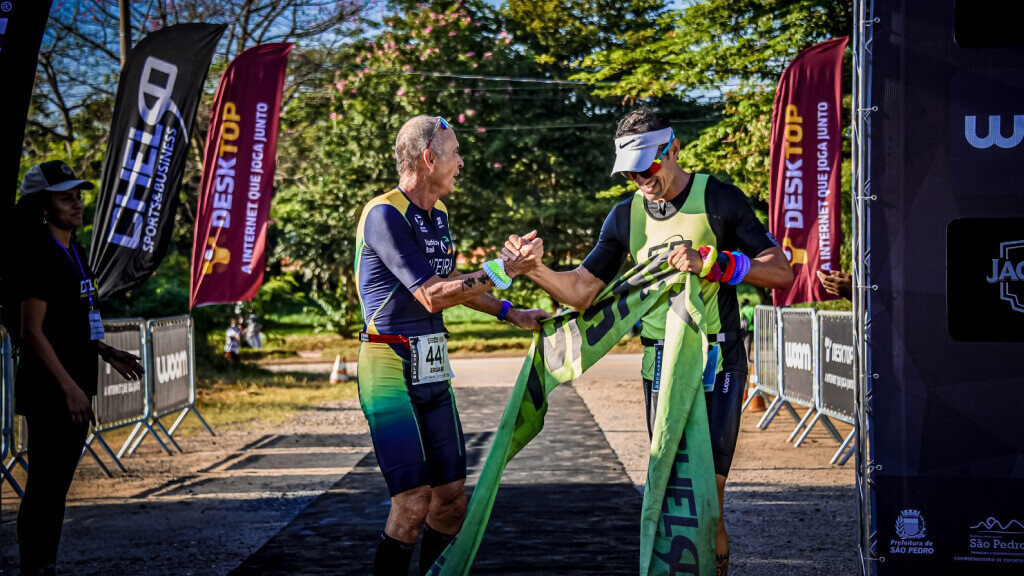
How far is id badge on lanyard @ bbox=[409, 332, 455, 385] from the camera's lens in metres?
4.80

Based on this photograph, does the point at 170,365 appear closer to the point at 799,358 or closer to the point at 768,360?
the point at 799,358

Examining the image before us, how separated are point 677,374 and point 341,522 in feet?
13.1

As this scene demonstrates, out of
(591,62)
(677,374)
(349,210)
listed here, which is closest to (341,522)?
(677,374)

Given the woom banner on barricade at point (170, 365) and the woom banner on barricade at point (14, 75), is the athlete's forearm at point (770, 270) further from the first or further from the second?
the woom banner on barricade at point (170, 365)

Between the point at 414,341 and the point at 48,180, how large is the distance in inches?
87.8

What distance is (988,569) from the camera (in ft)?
15.1

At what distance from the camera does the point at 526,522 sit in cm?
770

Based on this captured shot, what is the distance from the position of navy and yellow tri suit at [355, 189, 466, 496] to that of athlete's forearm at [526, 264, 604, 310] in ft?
1.66

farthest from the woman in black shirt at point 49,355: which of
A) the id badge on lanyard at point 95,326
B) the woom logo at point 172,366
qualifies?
the woom logo at point 172,366

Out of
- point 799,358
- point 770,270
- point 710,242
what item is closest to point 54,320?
point 710,242

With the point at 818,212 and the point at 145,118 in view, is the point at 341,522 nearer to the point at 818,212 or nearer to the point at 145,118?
the point at 145,118

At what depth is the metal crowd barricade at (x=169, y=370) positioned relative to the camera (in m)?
11.7

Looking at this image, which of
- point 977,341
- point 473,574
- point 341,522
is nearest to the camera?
point 977,341

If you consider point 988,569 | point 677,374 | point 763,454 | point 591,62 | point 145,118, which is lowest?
point 763,454
